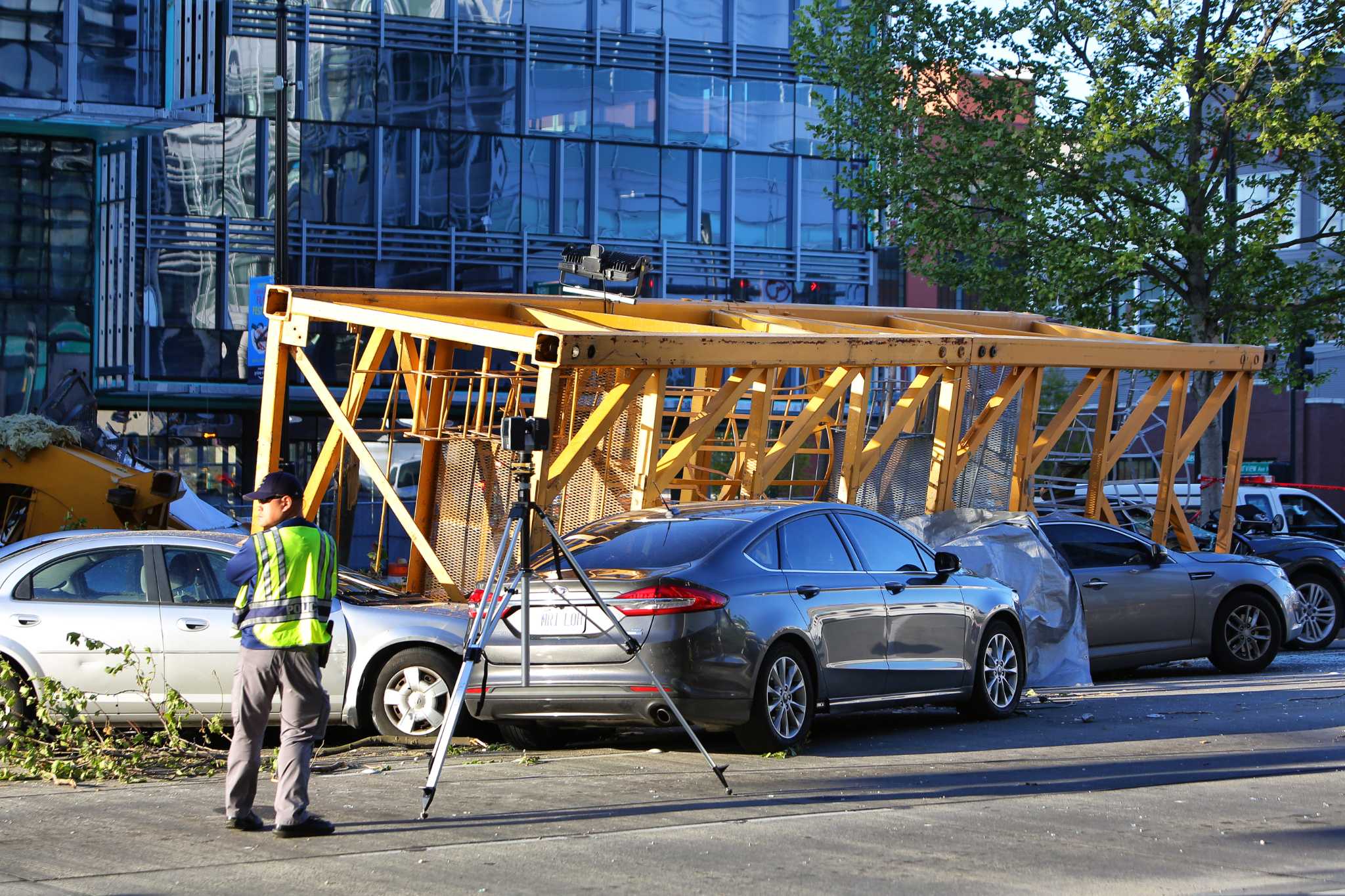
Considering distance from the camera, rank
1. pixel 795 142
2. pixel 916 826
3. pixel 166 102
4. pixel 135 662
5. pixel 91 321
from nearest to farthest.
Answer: pixel 916 826
pixel 135 662
pixel 166 102
pixel 91 321
pixel 795 142

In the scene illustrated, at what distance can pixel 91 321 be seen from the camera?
84.6ft

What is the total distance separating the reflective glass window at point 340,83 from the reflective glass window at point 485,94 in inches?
64.5

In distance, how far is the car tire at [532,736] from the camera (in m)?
10.5

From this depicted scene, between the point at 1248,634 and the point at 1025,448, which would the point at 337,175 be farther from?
the point at 1248,634

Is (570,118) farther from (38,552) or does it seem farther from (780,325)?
(38,552)

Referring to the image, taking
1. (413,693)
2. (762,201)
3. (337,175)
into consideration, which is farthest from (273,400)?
(762,201)

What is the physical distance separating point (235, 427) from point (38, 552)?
21907 mm

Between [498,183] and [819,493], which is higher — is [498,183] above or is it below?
above

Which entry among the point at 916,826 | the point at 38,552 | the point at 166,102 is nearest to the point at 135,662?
the point at 38,552

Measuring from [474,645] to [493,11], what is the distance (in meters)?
26.4

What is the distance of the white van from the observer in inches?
947

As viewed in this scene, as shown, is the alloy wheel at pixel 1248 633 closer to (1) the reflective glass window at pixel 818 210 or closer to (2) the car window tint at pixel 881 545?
(2) the car window tint at pixel 881 545

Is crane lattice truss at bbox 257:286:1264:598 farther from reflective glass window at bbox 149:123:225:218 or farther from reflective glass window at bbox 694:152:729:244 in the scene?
reflective glass window at bbox 694:152:729:244

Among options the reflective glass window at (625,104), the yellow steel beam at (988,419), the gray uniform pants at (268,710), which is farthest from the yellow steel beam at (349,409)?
the reflective glass window at (625,104)
